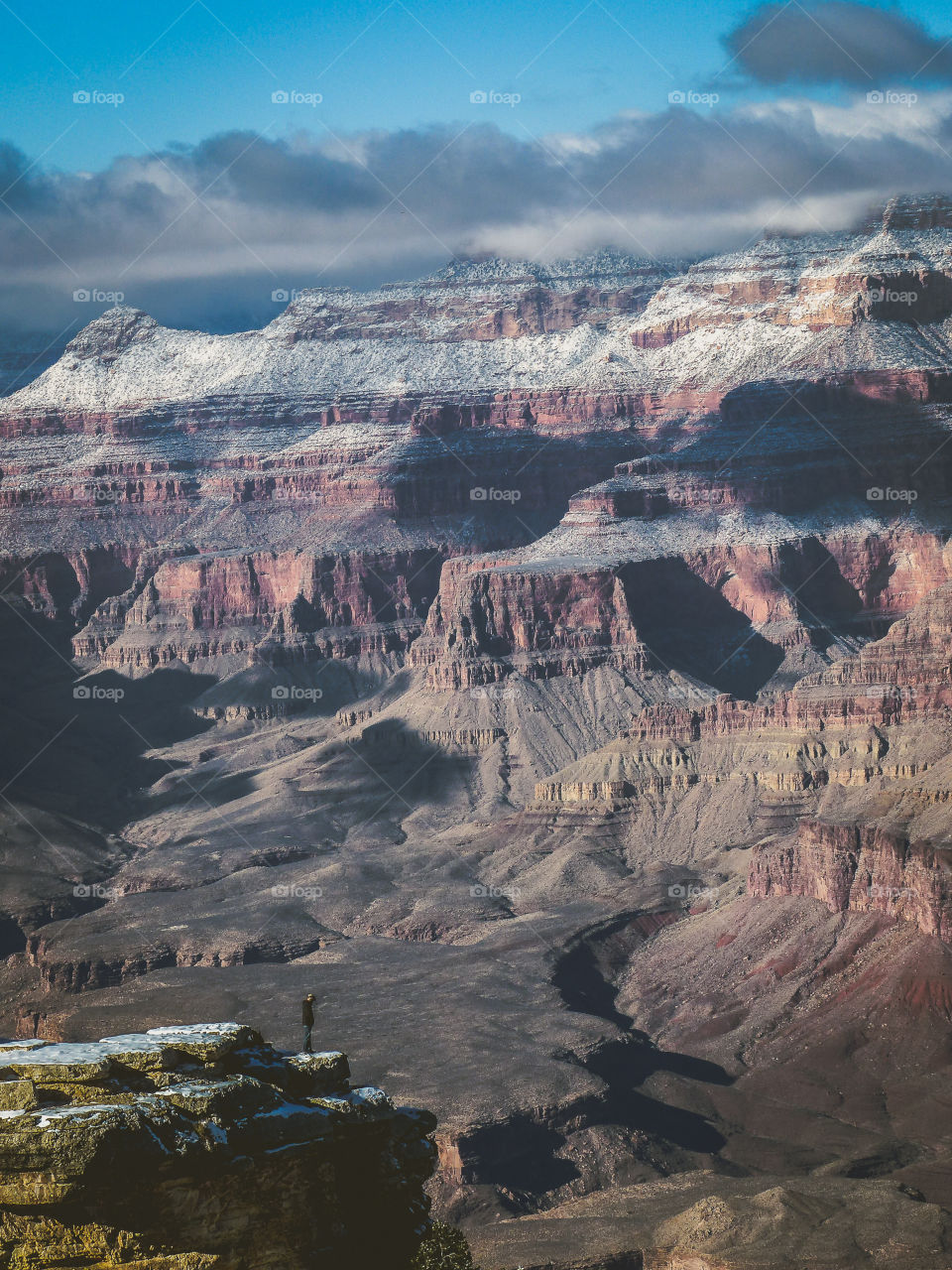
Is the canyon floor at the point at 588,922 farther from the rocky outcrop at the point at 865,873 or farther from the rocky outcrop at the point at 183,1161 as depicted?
the rocky outcrop at the point at 183,1161

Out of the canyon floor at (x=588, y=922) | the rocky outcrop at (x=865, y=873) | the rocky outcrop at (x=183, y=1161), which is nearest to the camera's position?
the rocky outcrop at (x=183, y=1161)

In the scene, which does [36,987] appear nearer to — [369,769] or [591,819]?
[591,819]

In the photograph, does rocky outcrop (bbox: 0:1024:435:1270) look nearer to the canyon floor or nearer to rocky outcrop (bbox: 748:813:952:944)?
the canyon floor

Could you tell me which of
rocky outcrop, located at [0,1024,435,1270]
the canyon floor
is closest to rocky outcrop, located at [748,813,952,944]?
the canyon floor

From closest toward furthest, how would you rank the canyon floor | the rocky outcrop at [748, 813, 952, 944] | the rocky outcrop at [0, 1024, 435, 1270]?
the rocky outcrop at [0, 1024, 435, 1270] → the canyon floor → the rocky outcrop at [748, 813, 952, 944]

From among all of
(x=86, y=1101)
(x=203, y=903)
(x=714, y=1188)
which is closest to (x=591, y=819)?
(x=203, y=903)

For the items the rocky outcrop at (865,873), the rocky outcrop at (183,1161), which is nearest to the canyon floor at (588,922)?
the rocky outcrop at (865,873)

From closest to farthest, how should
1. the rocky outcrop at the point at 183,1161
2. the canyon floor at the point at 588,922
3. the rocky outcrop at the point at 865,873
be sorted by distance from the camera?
the rocky outcrop at the point at 183,1161
the canyon floor at the point at 588,922
the rocky outcrop at the point at 865,873

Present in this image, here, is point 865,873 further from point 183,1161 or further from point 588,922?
point 183,1161
